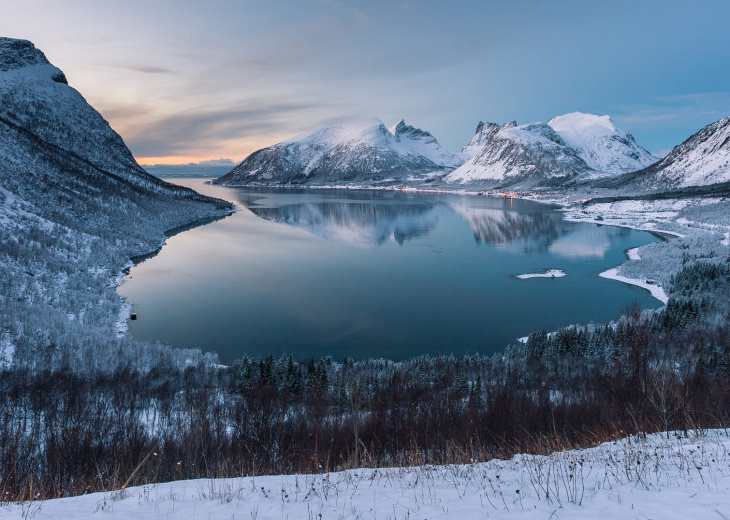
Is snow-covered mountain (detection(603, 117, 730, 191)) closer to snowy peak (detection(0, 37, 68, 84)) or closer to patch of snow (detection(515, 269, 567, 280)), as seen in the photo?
patch of snow (detection(515, 269, 567, 280))

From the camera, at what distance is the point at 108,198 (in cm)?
5869

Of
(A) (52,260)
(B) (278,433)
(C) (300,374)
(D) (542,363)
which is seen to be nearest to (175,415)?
(B) (278,433)

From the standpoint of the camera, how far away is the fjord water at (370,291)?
23.0m

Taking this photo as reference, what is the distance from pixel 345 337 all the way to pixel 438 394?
9285 millimetres

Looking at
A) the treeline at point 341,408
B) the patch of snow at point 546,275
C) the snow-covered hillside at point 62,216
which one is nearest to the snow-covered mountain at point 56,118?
the snow-covered hillside at point 62,216

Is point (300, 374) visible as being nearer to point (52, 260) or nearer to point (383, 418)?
point (383, 418)

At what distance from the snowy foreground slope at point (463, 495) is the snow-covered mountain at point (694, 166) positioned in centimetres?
13703

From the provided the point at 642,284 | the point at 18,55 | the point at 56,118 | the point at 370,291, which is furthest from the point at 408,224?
the point at 18,55

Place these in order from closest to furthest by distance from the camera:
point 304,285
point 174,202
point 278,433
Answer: point 278,433
point 304,285
point 174,202

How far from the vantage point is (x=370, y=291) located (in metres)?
31.9

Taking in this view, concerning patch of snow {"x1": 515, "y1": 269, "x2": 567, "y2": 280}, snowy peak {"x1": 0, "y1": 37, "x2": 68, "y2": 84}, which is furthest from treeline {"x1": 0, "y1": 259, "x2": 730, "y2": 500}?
snowy peak {"x1": 0, "y1": 37, "x2": 68, "y2": 84}

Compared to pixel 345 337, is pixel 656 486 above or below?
above

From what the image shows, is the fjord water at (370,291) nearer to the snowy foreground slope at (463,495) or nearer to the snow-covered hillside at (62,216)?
the snow-covered hillside at (62,216)

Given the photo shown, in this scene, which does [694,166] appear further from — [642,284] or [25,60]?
[25,60]
